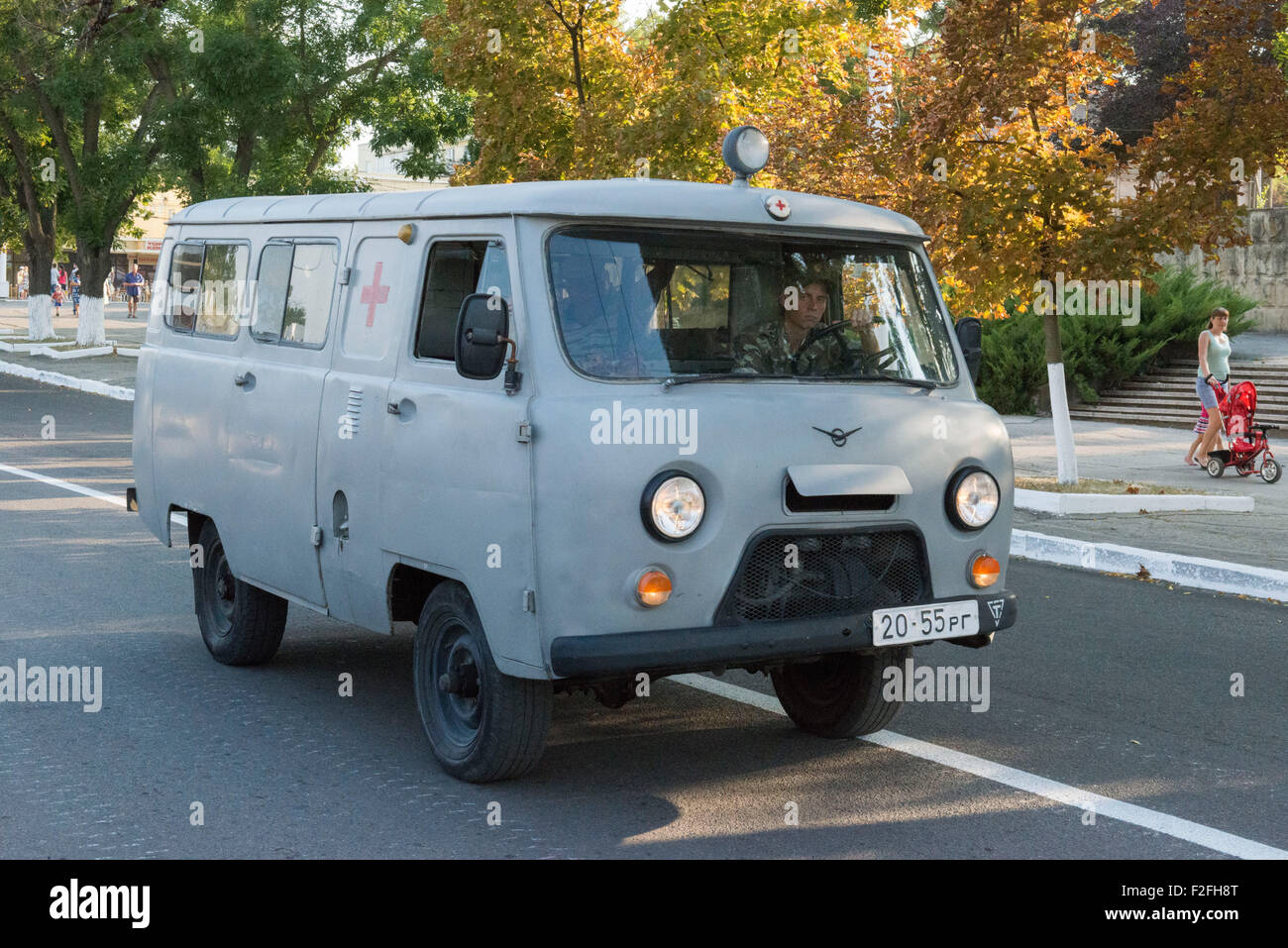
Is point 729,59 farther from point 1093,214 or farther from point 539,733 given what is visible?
point 539,733

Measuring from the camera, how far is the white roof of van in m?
5.41

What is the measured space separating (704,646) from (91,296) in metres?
31.8

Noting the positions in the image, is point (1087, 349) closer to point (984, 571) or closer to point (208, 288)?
→ point (208, 288)

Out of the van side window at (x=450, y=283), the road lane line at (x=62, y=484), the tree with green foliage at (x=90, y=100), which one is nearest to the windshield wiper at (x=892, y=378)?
the van side window at (x=450, y=283)

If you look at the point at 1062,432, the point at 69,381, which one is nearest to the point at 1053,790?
the point at 1062,432

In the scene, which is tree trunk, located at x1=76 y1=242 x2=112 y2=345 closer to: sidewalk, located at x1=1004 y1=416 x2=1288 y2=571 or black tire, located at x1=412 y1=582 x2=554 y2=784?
sidewalk, located at x1=1004 y1=416 x2=1288 y2=571

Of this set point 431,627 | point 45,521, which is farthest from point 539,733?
point 45,521

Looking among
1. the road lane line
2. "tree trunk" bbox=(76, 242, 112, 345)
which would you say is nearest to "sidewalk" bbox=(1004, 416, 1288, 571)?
the road lane line

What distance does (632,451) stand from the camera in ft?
16.5

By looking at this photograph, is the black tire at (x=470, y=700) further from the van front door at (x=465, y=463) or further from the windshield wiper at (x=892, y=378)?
the windshield wiper at (x=892, y=378)

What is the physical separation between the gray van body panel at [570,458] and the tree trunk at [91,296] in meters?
29.4

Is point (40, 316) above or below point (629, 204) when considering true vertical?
above
